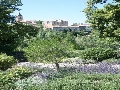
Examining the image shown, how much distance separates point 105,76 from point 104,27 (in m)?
11.9

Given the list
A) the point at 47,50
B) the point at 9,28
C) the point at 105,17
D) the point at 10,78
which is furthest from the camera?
the point at 9,28

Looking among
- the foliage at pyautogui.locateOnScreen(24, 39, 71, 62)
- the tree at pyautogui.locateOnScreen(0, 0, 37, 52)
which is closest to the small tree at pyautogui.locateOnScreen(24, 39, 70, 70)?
the foliage at pyautogui.locateOnScreen(24, 39, 71, 62)

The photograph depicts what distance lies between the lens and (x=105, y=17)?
77.2ft

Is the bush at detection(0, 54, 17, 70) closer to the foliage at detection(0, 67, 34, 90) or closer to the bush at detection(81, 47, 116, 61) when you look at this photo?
the foliage at detection(0, 67, 34, 90)

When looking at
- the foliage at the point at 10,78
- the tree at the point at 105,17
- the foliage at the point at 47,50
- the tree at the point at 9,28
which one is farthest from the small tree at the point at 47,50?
the tree at the point at 9,28

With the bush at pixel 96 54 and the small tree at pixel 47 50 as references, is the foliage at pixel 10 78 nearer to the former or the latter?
the small tree at pixel 47 50

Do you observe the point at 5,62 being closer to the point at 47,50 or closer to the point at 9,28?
the point at 47,50

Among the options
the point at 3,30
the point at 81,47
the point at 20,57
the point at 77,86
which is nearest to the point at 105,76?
the point at 77,86

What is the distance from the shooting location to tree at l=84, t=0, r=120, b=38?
76.8 ft

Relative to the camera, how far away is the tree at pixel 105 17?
922 inches

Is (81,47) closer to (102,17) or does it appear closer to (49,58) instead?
(102,17)

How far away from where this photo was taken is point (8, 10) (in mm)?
33250

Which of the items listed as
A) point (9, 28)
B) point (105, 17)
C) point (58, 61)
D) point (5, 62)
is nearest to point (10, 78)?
point (5, 62)

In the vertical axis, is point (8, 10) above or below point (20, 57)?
above
